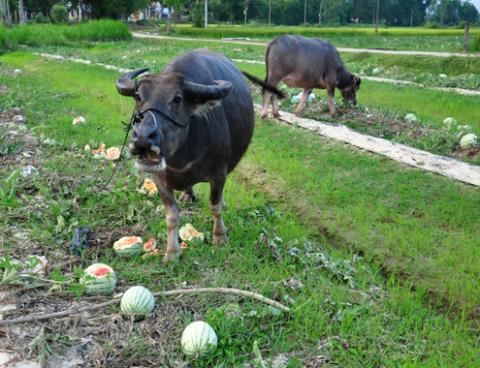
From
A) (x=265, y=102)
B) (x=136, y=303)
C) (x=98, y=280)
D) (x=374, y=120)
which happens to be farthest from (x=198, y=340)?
(x=374, y=120)

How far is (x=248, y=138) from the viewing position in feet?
18.0

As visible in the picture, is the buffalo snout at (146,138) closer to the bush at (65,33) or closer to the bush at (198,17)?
the bush at (65,33)

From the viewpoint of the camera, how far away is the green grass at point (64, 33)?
30.3 metres

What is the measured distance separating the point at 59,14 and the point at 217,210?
53.6 m

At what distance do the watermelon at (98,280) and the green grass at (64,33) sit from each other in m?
27.4

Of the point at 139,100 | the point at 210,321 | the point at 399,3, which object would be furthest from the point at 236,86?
the point at 399,3

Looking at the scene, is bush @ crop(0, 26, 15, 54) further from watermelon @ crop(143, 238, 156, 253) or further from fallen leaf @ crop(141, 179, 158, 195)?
watermelon @ crop(143, 238, 156, 253)

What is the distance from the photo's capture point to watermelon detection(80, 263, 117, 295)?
3.90m

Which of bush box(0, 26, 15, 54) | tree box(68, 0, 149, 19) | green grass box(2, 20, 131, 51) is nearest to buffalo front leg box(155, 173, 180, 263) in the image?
bush box(0, 26, 15, 54)

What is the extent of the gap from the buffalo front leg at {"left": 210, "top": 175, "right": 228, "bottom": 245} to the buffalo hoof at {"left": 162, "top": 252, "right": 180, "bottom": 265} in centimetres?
51

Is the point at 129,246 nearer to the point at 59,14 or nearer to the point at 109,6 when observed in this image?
the point at 109,6

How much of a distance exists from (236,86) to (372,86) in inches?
391

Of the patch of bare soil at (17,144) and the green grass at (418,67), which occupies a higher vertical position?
the green grass at (418,67)

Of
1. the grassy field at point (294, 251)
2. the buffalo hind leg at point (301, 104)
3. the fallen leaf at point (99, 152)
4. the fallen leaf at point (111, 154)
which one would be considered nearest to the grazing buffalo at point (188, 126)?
the grassy field at point (294, 251)
